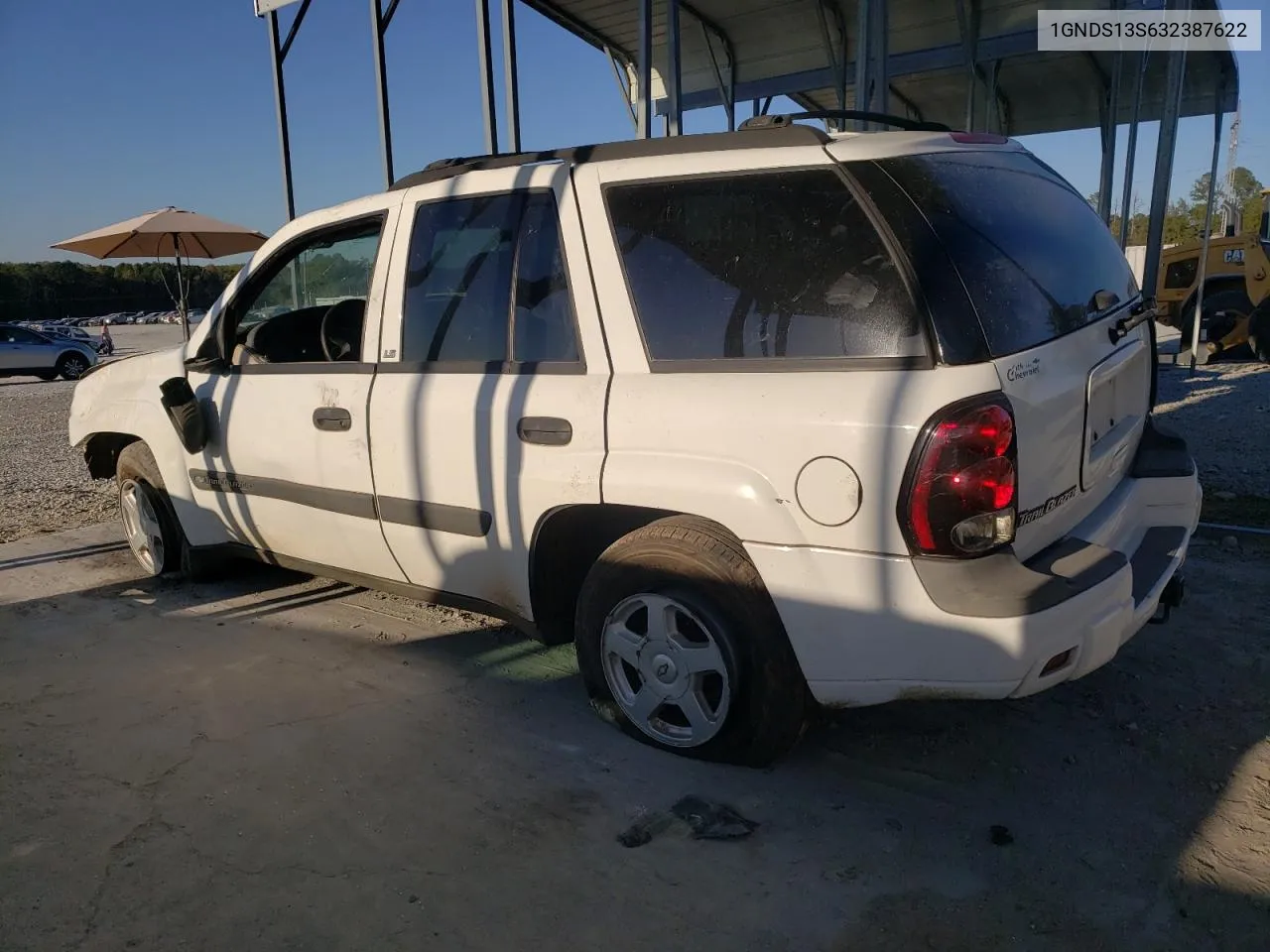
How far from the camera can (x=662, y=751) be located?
2.97 m

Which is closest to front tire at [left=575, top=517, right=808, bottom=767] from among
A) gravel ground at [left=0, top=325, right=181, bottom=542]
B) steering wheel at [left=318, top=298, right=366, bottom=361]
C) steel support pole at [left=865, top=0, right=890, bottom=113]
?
steering wheel at [left=318, top=298, right=366, bottom=361]

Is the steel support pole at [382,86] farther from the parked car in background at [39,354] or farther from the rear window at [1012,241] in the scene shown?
the parked car in background at [39,354]

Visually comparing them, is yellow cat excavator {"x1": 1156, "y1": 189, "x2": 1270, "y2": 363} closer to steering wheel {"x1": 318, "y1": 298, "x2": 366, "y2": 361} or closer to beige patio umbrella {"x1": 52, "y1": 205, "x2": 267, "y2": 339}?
steering wheel {"x1": 318, "y1": 298, "x2": 366, "y2": 361}

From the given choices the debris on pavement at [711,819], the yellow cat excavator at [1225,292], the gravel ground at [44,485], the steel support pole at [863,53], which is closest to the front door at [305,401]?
the debris on pavement at [711,819]

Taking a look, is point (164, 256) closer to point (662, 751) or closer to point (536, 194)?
point (536, 194)

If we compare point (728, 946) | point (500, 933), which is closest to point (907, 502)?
point (728, 946)

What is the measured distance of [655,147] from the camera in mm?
2900

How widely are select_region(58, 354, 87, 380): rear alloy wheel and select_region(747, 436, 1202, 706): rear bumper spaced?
83.6 feet

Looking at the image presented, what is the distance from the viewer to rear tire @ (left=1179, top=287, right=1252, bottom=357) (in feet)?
46.9

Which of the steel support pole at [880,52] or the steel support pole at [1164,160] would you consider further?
the steel support pole at [1164,160]

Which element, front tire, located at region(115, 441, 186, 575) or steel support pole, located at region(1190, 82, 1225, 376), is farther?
steel support pole, located at region(1190, 82, 1225, 376)

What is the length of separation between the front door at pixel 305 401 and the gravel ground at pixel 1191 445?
317 centimetres

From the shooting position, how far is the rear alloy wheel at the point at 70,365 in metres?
23.3

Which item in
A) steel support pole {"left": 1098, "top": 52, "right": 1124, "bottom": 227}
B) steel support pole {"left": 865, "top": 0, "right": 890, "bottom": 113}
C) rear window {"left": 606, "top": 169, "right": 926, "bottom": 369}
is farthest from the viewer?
steel support pole {"left": 1098, "top": 52, "right": 1124, "bottom": 227}
